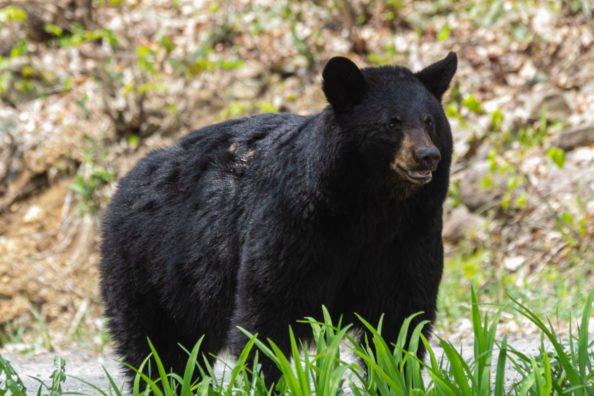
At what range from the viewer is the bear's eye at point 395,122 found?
388cm

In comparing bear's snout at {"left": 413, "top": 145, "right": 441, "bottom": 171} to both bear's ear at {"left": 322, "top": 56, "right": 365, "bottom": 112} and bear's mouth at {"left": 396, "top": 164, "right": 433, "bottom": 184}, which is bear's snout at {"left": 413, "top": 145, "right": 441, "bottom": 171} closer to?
bear's mouth at {"left": 396, "top": 164, "right": 433, "bottom": 184}

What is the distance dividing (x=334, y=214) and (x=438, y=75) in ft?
2.78

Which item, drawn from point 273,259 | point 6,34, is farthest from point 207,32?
point 273,259

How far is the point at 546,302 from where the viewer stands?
22.4 ft

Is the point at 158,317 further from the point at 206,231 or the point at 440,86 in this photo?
the point at 440,86

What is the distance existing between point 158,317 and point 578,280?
12.1ft

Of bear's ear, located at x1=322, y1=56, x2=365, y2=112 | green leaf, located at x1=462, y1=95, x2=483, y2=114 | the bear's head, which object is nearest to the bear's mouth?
the bear's head

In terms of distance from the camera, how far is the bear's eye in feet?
12.7

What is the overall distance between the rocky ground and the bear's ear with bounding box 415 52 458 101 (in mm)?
4024

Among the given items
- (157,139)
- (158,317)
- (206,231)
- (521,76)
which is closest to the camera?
(206,231)

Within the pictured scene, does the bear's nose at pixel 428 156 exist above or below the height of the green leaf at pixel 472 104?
below

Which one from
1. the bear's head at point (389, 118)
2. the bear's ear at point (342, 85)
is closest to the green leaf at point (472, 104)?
the bear's head at point (389, 118)

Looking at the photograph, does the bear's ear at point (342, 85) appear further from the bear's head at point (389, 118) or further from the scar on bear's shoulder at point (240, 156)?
the scar on bear's shoulder at point (240, 156)

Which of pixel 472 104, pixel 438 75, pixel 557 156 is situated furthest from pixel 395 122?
pixel 472 104
